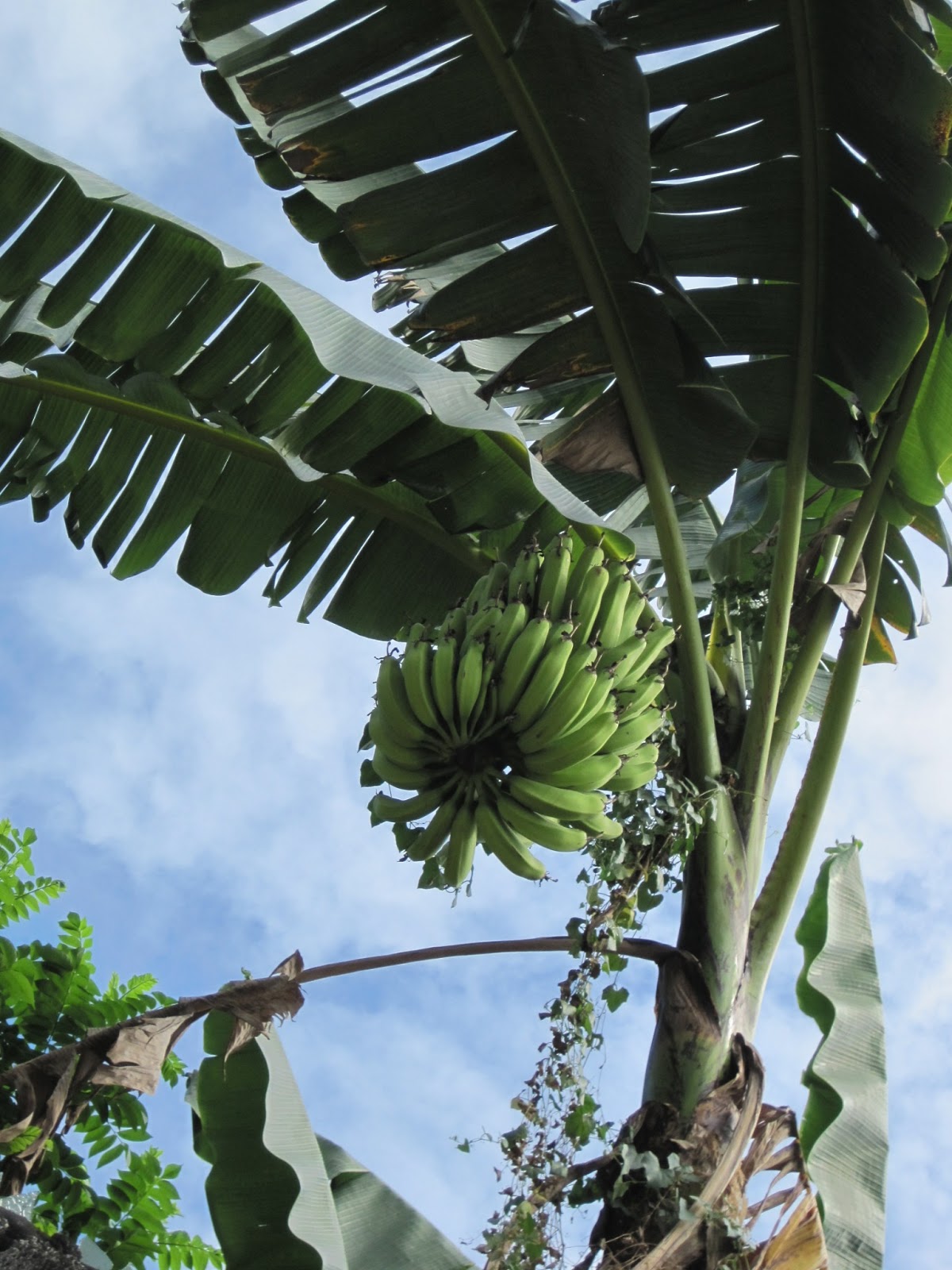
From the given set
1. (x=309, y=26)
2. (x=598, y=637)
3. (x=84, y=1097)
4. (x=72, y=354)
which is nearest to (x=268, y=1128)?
(x=84, y=1097)

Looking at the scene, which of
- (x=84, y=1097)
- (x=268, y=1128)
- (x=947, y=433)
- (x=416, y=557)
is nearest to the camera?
(x=268, y=1128)

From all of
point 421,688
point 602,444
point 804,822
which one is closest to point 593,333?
point 602,444

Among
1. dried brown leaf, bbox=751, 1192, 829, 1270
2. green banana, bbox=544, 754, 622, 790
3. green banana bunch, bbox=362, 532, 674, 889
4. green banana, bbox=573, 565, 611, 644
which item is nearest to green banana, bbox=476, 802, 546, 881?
green banana bunch, bbox=362, 532, 674, 889

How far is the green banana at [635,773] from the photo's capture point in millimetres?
2146

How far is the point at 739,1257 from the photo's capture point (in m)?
1.82

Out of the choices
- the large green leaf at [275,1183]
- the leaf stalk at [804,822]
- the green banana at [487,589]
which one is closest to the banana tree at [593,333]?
the leaf stalk at [804,822]

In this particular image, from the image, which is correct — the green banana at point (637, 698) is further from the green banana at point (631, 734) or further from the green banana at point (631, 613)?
the green banana at point (631, 613)

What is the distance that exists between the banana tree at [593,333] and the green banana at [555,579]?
0.25 feet

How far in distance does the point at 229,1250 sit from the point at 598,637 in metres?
1.33

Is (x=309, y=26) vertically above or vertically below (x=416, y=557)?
above

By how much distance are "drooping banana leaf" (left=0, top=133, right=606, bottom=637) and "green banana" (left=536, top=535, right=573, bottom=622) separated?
0.10 m

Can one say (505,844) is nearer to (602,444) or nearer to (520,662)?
(520,662)

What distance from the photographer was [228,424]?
2.63 m

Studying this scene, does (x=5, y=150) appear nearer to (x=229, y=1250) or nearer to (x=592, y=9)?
(x=592, y=9)
